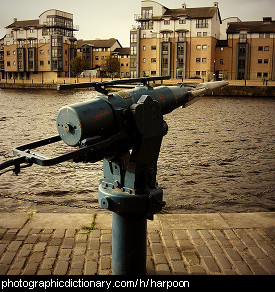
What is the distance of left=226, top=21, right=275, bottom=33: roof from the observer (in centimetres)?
7706

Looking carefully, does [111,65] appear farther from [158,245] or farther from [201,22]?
[158,245]

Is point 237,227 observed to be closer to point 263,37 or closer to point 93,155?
point 93,155

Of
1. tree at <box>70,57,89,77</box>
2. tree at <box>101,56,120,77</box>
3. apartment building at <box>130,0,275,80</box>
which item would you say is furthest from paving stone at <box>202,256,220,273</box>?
tree at <box>101,56,120,77</box>

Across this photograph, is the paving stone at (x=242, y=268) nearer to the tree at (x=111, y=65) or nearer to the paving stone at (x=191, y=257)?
the paving stone at (x=191, y=257)

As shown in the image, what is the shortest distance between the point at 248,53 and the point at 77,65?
3885 cm

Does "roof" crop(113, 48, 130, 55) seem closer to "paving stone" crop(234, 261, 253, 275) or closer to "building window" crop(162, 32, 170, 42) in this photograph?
"building window" crop(162, 32, 170, 42)

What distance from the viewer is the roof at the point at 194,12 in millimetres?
76562

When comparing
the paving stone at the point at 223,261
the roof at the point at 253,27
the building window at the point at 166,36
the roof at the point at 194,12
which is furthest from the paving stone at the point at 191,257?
the roof at the point at 253,27

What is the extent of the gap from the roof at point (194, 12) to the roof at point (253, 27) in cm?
536

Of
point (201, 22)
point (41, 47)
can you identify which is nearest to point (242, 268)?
point (201, 22)

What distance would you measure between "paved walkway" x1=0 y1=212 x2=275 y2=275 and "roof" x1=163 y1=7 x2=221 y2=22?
76.1 metres

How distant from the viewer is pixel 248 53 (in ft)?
252

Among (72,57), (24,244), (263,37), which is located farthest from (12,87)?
(24,244)

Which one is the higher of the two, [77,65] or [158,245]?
[77,65]
